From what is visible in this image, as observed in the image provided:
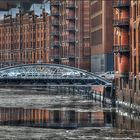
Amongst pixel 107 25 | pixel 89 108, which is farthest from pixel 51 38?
pixel 89 108

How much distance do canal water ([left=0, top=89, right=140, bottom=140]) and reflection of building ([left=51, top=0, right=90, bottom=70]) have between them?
51.1m

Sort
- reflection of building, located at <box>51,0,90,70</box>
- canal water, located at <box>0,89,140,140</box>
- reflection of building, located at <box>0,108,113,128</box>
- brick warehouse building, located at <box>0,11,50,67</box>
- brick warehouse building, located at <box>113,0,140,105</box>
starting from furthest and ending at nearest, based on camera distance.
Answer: brick warehouse building, located at <box>0,11,50,67</box>
reflection of building, located at <box>51,0,90,70</box>
brick warehouse building, located at <box>113,0,140,105</box>
reflection of building, located at <box>0,108,113,128</box>
canal water, located at <box>0,89,140,140</box>

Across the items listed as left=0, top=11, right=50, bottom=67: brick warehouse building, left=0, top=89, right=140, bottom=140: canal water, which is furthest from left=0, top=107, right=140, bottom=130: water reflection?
left=0, top=11, right=50, bottom=67: brick warehouse building

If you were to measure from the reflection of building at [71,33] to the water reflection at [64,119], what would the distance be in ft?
188

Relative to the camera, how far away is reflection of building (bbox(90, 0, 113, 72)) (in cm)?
10388

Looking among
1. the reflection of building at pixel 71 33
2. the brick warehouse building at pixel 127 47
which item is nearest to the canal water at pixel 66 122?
the brick warehouse building at pixel 127 47

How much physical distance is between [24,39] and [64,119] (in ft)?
385

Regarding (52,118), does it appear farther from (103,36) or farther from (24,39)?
(24,39)

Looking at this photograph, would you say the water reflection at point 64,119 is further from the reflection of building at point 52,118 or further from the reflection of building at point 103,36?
the reflection of building at point 103,36

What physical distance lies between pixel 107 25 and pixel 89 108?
126 ft

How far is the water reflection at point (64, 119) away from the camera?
5022 cm

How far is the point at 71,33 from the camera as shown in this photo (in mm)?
126688

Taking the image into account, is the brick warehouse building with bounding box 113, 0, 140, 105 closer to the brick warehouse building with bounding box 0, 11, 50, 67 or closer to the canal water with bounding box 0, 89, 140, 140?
the canal water with bounding box 0, 89, 140, 140

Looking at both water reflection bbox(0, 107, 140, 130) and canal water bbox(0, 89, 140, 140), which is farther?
water reflection bbox(0, 107, 140, 130)
